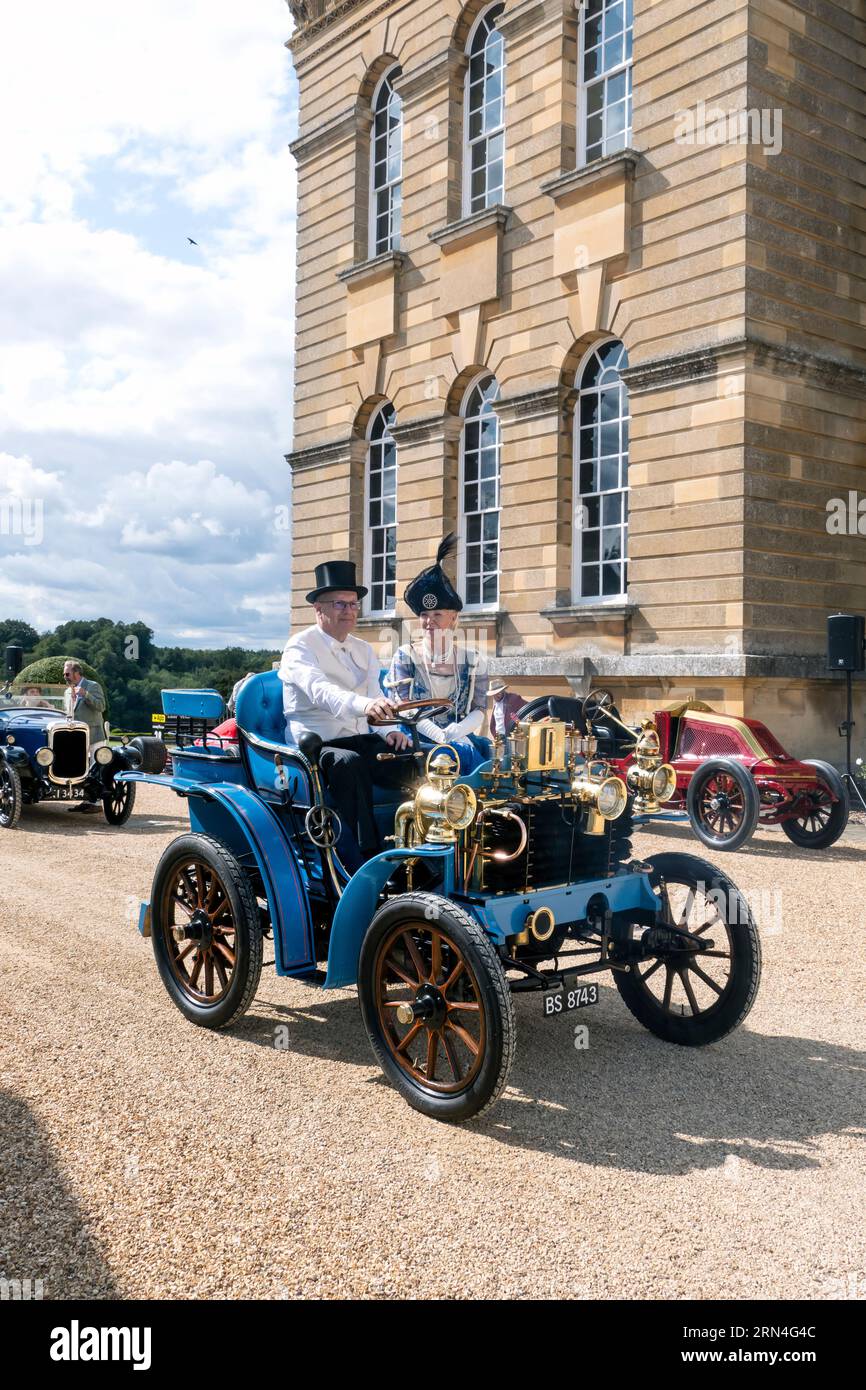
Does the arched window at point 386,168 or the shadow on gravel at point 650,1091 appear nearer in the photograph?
the shadow on gravel at point 650,1091

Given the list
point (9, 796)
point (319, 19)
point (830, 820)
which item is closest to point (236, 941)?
point (830, 820)

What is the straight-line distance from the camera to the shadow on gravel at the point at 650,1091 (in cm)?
357

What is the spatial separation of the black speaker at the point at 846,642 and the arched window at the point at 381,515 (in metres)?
8.59

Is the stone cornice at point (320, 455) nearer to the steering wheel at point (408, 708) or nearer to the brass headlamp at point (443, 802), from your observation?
the steering wheel at point (408, 708)

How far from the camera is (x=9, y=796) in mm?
11289

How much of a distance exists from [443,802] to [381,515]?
53.4 ft

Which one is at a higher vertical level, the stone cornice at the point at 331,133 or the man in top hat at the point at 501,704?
the stone cornice at the point at 331,133

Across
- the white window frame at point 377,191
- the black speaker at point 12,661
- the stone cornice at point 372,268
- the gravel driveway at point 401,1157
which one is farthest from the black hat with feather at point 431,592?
the white window frame at point 377,191

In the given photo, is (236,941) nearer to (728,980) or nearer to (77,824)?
(728,980)

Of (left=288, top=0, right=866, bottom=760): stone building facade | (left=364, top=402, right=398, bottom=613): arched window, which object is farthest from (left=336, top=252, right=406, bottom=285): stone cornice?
(left=364, top=402, right=398, bottom=613): arched window

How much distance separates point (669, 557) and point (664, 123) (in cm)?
558

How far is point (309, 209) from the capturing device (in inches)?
821

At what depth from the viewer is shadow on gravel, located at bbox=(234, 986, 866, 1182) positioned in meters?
3.57

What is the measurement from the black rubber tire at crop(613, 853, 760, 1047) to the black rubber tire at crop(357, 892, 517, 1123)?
40.2 inches
